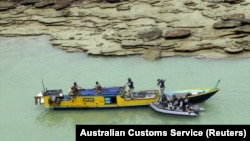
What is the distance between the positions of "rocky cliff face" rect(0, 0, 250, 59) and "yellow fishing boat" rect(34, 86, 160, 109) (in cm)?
537

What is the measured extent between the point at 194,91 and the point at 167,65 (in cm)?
435

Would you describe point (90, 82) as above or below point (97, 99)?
above

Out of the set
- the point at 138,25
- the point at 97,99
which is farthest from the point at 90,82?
the point at 138,25

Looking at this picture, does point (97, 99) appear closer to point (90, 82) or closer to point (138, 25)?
point (90, 82)

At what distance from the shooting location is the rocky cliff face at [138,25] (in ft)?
82.6

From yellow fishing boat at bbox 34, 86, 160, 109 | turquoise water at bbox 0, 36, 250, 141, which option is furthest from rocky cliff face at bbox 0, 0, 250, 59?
yellow fishing boat at bbox 34, 86, 160, 109

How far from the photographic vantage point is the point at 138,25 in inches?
1126

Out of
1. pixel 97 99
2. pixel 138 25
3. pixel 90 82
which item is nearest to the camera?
pixel 97 99

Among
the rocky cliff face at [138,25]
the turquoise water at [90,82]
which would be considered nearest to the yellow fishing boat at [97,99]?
the turquoise water at [90,82]

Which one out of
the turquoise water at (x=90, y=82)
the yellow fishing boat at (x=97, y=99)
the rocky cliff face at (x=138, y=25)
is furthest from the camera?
the rocky cliff face at (x=138, y=25)

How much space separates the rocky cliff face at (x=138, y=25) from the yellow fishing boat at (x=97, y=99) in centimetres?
537

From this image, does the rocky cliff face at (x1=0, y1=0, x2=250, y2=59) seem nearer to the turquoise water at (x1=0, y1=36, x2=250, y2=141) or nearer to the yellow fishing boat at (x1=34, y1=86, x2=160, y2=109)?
the turquoise water at (x1=0, y1=36, x2=250, y2=141)

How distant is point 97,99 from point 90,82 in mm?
3225

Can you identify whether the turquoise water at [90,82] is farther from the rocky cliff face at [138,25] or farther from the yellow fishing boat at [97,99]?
the rocky cliff face at [138,25]
